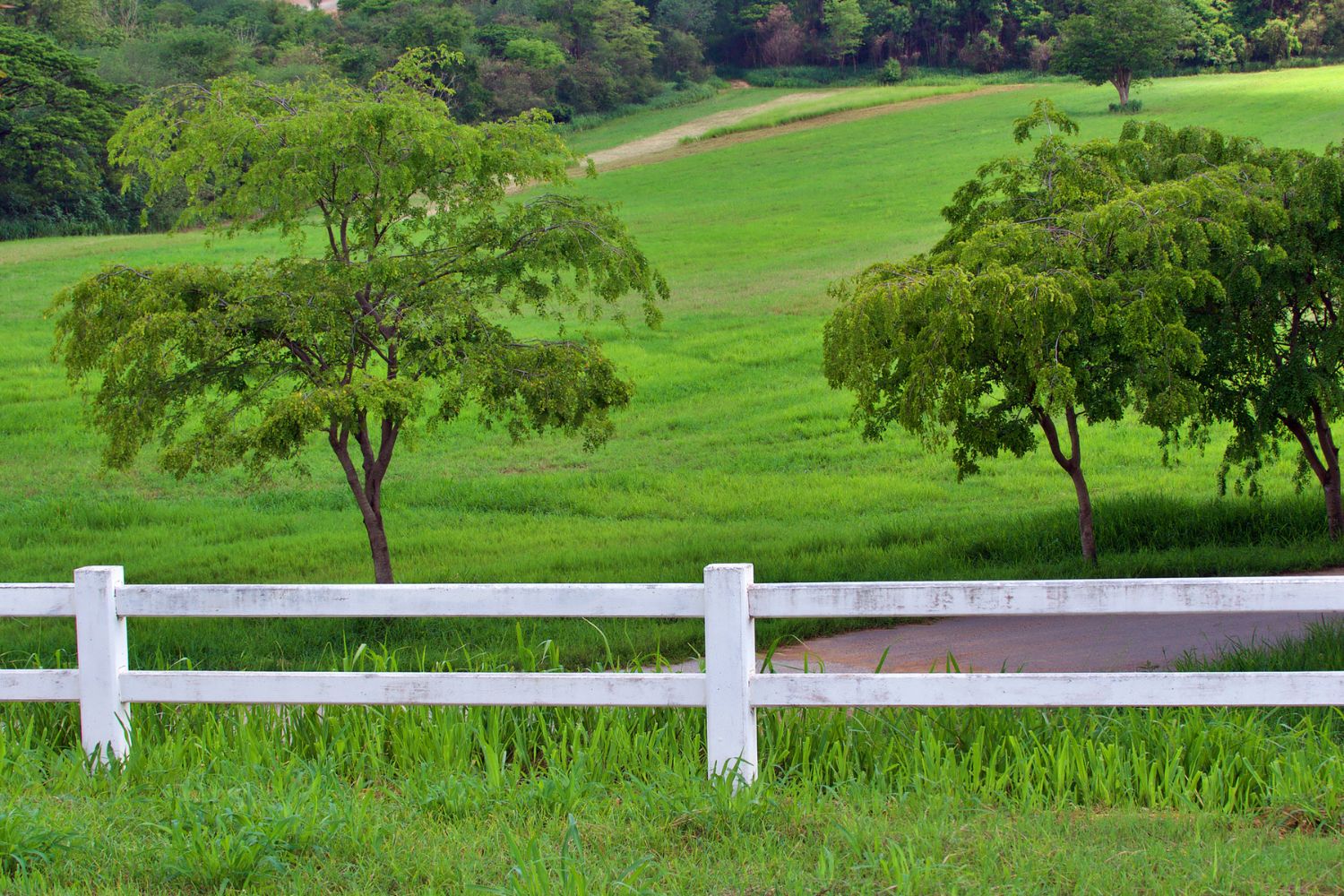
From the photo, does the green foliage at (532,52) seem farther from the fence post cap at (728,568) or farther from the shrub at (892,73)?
the fence post cap at (728,568)

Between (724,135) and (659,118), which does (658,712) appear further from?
(659,118)

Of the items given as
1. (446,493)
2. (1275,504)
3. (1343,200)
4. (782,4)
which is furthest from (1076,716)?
(782,4)

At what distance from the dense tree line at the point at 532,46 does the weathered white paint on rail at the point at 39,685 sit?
35.9m

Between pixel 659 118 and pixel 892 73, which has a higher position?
pixel 892 73

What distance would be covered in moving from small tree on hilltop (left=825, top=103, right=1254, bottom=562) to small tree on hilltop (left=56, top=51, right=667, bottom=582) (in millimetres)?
2388

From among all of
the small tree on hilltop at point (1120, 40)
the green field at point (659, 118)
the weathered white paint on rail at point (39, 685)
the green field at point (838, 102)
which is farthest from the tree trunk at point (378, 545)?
the green field at point (838, 102)

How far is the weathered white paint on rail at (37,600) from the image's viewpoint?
5.11 m

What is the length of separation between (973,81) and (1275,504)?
2292 inches

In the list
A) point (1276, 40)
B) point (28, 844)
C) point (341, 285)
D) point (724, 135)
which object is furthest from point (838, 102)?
point (28, 844)

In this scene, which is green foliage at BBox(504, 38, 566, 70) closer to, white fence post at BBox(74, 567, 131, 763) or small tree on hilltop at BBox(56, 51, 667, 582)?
small tree on hilltop at BBox(56, 51, 667, 582)

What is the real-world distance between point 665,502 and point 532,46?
129ft

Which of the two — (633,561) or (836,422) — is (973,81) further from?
(633,561)

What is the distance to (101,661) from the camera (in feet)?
16.9

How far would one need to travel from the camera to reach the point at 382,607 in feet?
16.2
